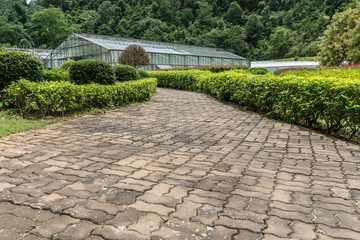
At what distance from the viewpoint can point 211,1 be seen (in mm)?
77438

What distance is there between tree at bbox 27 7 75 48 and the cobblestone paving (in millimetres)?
54832

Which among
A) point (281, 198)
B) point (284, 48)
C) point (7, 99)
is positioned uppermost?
point (284, 48)

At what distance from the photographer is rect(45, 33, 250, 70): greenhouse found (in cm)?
2484

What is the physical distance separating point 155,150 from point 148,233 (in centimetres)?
214

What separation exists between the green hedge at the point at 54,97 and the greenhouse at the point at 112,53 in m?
17.0

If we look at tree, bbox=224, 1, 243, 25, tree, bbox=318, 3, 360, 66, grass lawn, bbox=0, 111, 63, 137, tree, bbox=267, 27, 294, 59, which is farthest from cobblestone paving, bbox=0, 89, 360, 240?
tree, bbox=224, 1, 243, 25

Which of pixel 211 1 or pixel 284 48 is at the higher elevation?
pixel 211 1

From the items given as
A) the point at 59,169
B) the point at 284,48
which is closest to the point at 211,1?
the point at 284,48

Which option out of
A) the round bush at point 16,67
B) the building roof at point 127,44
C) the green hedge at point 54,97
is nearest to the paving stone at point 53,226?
the green hedge at point 54,97

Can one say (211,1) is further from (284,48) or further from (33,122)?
(33,122)

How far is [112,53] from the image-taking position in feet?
78.5

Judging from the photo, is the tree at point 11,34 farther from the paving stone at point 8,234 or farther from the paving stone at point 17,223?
the paving stone at point 8,234

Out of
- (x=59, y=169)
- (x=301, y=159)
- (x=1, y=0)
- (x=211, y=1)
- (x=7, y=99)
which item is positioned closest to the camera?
(x=59, y=169)

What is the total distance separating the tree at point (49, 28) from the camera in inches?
2061
